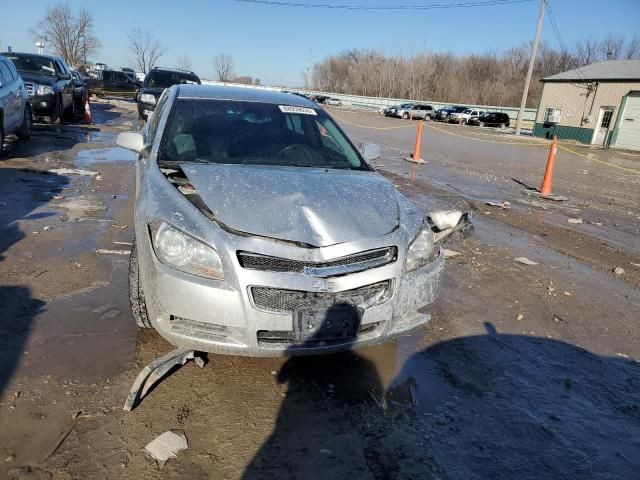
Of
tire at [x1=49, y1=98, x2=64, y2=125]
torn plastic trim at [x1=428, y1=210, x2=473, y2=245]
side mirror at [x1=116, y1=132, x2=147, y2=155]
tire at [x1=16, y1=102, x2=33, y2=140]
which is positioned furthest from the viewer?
tire at [x1=49, y1=98, x2=64, y2=125]

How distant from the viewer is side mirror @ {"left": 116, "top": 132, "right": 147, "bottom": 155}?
3865 millimetres

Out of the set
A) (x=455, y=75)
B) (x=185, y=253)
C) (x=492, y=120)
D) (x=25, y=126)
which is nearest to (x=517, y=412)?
(x=185, y=253)

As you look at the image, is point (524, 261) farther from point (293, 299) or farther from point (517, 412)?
point (293, 299)

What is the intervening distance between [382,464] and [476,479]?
0.45 m

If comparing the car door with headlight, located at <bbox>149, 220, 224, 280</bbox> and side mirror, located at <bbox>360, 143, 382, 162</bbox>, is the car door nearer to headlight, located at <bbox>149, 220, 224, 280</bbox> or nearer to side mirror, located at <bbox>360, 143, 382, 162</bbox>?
side mirror, located at <bbox>360, 143, 382, 162</bbox>

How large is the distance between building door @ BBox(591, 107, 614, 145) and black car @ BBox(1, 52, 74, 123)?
31.6m

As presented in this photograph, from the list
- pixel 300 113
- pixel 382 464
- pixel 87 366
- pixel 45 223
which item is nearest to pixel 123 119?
pixel 45 223

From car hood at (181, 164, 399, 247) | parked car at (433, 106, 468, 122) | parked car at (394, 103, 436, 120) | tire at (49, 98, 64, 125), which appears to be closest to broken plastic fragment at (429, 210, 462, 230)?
car hood at (181, 164, 399, 247)

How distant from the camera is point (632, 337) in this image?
3900 mm

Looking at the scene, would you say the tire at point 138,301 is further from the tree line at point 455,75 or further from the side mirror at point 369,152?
the tree line at point 455,75

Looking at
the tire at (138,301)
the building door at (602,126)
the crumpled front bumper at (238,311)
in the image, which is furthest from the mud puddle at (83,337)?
the building door at (602,126)

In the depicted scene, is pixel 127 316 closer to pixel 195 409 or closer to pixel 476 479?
pixel 195 409

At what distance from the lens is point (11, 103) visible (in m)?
9.23

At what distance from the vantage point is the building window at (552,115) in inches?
1399
